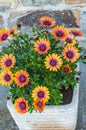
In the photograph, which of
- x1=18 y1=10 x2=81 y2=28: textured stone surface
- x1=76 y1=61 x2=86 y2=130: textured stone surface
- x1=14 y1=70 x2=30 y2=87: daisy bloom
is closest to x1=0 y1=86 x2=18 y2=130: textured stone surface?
x1=76 y1=61 x2=86 y2=130: textured stone surface

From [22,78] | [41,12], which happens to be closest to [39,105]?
[22,78]

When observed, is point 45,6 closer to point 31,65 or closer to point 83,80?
point 83,80

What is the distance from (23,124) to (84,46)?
3.24 feet

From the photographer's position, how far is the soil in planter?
84.4 inches

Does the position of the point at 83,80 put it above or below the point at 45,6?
below

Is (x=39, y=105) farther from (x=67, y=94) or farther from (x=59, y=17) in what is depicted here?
(x=59, y=17)

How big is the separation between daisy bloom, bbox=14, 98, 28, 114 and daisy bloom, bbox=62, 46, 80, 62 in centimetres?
33

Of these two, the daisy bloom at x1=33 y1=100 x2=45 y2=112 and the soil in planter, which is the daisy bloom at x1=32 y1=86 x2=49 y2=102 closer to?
the daisy bloom at x1=33 y1=100 x2=45 y2=112

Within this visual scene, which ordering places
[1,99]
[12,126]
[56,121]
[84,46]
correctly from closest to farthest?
1. [56,121]
2. [12,126]
3. [1,99]
4. [84,46]

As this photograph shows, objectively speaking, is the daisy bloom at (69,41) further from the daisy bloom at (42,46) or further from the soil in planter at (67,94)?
the soil in planter at (67,94)

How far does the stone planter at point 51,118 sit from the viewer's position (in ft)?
6.82

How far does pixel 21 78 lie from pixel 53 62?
0.19m

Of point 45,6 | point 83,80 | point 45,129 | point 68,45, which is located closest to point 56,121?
point 45,129

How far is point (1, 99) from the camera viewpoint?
8.56 feet
